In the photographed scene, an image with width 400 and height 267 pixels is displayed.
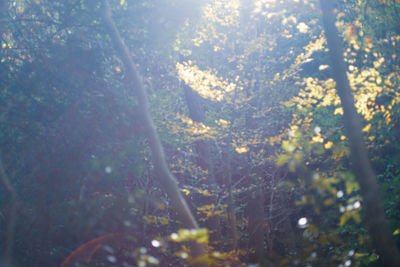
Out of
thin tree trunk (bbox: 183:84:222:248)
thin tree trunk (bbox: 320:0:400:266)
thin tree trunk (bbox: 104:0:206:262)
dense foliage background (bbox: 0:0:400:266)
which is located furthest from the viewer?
thin tree trunk (bbox: 183:84:222:248)

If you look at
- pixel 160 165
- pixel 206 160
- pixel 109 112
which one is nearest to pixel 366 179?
pixel 160 165

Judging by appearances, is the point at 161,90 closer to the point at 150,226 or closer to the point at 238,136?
the point at 238,136

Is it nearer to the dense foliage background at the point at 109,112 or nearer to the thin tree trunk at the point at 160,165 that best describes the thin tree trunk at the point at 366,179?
the thin tree trunk at the point at 160,165

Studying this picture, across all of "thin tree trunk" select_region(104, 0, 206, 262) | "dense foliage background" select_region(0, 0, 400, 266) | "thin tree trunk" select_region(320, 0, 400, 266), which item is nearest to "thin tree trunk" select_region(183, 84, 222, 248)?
"dense foliage background" select_region(0, 0, 400, 266)

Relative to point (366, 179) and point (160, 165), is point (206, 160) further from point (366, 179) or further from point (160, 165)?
point (366, 179)

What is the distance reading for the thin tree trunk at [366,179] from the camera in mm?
3869

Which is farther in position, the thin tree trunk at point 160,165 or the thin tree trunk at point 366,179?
the thin tree trunk at point 160,165

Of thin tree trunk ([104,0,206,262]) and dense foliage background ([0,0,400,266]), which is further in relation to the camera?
dense foliage background ([0,0,400,266])

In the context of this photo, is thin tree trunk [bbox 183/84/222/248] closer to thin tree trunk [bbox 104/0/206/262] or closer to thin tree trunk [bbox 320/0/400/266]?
thin tree trunk [bbox 104/0/206/262]

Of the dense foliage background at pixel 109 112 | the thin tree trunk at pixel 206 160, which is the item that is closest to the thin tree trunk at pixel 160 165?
the dense foliage background at pixel 109 112

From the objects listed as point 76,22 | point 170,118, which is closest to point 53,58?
point 76,22

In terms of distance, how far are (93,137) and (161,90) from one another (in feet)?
9.22

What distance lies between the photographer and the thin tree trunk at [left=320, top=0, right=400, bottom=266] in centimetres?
387

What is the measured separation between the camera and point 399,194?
5.69 meters
